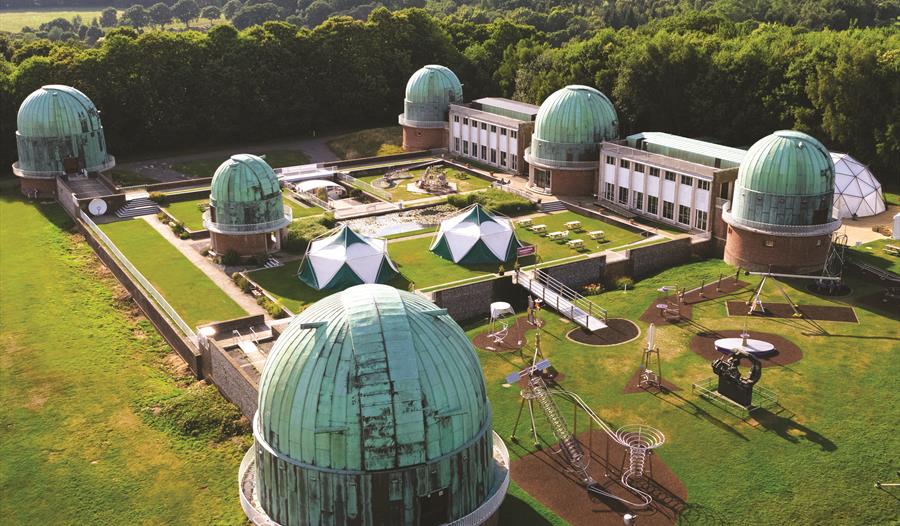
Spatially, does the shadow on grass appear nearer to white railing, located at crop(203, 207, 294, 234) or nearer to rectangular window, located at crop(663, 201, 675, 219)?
rectangular window, located at crop(663, 201, 675, 219)

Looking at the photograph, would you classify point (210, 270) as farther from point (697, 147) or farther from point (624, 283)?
point (697, 147)

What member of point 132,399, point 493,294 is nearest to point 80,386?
point 132,399

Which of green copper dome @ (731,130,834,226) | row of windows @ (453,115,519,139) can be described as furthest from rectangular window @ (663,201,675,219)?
row of windows @ (453,115,519,139)

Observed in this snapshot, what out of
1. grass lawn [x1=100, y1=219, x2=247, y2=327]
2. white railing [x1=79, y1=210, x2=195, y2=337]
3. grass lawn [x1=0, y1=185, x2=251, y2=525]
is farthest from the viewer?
grass lawn [x1=100, y1=219, x2=247, y2=327]

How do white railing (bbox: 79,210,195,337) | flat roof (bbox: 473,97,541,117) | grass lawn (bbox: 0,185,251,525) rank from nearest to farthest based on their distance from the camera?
grass lawn (bbox: 0,185,251,525) < white railing (bbox: 79,210,195,337) < flat roof (bbox: 473,97,541,117)

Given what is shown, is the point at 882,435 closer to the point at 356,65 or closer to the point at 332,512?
the point at 332,512

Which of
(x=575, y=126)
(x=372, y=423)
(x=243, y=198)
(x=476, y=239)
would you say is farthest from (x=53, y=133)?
(x=372, y=423)

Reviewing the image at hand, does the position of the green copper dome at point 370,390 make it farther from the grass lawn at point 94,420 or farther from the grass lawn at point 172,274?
the grass lawn at point 172,274
